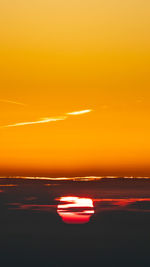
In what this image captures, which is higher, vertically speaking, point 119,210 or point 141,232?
point 119,210

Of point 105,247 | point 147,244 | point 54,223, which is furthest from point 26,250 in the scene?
point 54,223

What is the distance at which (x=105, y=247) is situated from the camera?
34.7m

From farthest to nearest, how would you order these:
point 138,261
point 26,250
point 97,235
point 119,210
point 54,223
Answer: point 119,210 → point 54,223 → point 97,235 → point 26,250 → point 138,261

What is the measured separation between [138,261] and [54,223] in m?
17.3

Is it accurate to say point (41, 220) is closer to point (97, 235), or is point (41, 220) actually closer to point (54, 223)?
point (54, 223)

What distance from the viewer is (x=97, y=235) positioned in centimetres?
3938

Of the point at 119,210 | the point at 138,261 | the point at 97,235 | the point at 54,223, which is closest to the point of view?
the point at 138,261

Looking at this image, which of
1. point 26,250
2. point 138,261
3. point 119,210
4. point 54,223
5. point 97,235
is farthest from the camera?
point 119,210

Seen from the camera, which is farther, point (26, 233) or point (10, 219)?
point (10, 219)

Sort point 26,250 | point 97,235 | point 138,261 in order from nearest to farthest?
point 138,261, point 26,250, point 97,235

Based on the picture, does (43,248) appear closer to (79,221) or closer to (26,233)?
(26,233)

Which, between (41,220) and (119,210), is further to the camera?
(119,210)

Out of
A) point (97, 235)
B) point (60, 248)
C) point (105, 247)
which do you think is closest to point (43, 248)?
point (60, 248)

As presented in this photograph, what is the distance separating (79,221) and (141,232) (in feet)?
30.9
